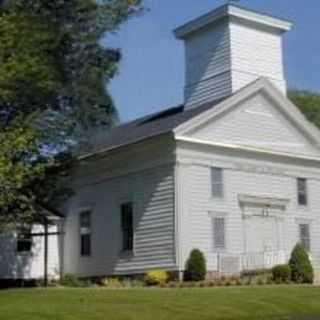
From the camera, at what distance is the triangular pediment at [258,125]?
3501cm

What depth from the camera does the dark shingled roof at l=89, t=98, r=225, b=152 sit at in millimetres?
36188

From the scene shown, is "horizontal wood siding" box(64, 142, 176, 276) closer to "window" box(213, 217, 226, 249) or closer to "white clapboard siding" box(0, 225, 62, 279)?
"white clapboard siding" box(0, 225, 62, 279)

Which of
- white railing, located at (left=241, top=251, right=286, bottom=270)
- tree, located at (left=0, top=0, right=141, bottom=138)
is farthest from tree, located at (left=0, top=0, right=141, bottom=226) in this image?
white railing, located at (left=241, top=251, right=286, bottom=270)

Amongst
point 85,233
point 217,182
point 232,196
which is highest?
point 217,182

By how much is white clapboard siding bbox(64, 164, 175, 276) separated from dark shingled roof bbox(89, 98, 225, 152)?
5.72 feet

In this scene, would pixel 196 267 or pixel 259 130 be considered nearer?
pixel 196 267

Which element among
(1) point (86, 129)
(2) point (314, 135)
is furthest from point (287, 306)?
(2) point (314, 135)

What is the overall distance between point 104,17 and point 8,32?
592 centimetres

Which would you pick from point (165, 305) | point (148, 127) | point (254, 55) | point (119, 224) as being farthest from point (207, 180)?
point (165, 305)

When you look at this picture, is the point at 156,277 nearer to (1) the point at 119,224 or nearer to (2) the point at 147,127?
(1) the point at 119,224

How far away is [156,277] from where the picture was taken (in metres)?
32.6

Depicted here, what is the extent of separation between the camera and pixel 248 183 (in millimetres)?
35719

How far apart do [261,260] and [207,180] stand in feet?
13.3

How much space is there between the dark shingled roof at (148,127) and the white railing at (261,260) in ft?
20.6
